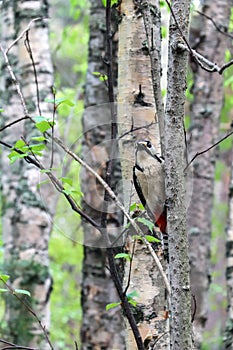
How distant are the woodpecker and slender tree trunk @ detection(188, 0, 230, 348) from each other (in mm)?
2661

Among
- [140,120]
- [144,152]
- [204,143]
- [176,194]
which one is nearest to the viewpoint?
[176,194]

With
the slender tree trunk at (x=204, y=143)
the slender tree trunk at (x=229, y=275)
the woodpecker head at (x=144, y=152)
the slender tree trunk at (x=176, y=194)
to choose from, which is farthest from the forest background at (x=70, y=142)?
the slender tree trunk at (x=176, y=194)

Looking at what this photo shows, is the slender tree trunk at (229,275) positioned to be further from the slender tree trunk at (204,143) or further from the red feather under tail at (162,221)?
the red feather under tail at (162,221)

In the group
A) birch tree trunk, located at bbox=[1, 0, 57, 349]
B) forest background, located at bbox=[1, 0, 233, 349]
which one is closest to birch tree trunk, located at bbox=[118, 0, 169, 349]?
birch tree trunk, located at bbox=[1, 0, 57, 349]

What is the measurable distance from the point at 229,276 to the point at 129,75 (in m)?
2.29

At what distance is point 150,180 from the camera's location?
175cm

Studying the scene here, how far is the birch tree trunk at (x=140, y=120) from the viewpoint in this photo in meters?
1.89

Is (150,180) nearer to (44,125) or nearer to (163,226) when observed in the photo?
(163,226)

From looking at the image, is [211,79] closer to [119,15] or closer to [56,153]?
[56,153]

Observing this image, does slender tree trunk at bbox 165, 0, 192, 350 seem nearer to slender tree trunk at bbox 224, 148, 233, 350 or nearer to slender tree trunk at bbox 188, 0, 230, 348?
slender tree trunk at bbox 224, 148, 233, 350

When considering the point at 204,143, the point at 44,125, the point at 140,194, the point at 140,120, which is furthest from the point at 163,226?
the point at 204,143

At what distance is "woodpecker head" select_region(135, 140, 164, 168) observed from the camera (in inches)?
71.1

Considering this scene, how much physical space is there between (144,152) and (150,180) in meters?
0.11

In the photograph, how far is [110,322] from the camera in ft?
14.5
